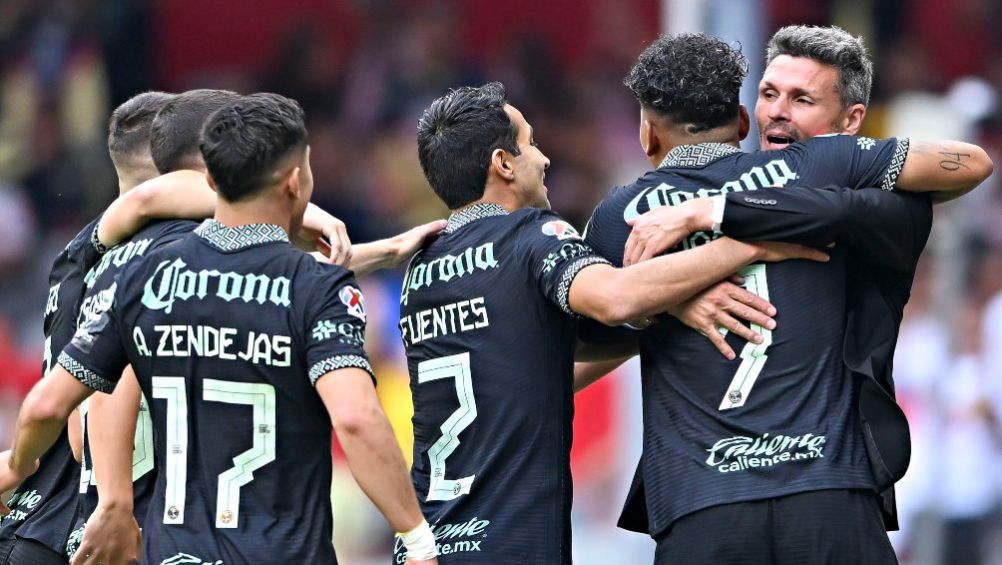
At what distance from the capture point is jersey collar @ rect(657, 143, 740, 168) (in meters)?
4.88

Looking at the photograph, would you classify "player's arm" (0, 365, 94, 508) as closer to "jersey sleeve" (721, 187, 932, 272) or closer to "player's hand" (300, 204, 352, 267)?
"player's hand" (300, 204, 352, 267)

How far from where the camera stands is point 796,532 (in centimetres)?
447

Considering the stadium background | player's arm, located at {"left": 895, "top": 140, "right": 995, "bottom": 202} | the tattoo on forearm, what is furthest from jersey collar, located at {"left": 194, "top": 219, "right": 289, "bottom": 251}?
the stadium background

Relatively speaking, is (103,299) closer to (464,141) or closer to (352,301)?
(352,301)

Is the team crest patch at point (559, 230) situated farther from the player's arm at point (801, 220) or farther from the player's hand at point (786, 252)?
the player's hand at point (786, 252)

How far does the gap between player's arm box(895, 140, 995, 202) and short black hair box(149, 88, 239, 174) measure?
2116 millimetres

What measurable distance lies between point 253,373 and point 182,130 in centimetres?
110

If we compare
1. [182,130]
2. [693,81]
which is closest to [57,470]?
[182,130]

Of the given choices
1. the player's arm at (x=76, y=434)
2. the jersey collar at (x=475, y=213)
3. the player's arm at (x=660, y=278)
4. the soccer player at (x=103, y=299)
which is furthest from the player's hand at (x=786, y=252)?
the player's arm at (x=76, y=434)

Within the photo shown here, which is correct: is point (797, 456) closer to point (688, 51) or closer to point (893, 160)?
point (893, 160)

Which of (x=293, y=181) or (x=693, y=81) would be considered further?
(x=693, y=81)

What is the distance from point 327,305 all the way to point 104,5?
29.4ft

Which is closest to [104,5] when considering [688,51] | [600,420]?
[600,420]

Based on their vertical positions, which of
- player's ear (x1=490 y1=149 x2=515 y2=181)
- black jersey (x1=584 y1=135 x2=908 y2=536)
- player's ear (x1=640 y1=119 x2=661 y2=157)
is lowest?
black jersey (x1=584 y1=135 x2=908 y2=536)
